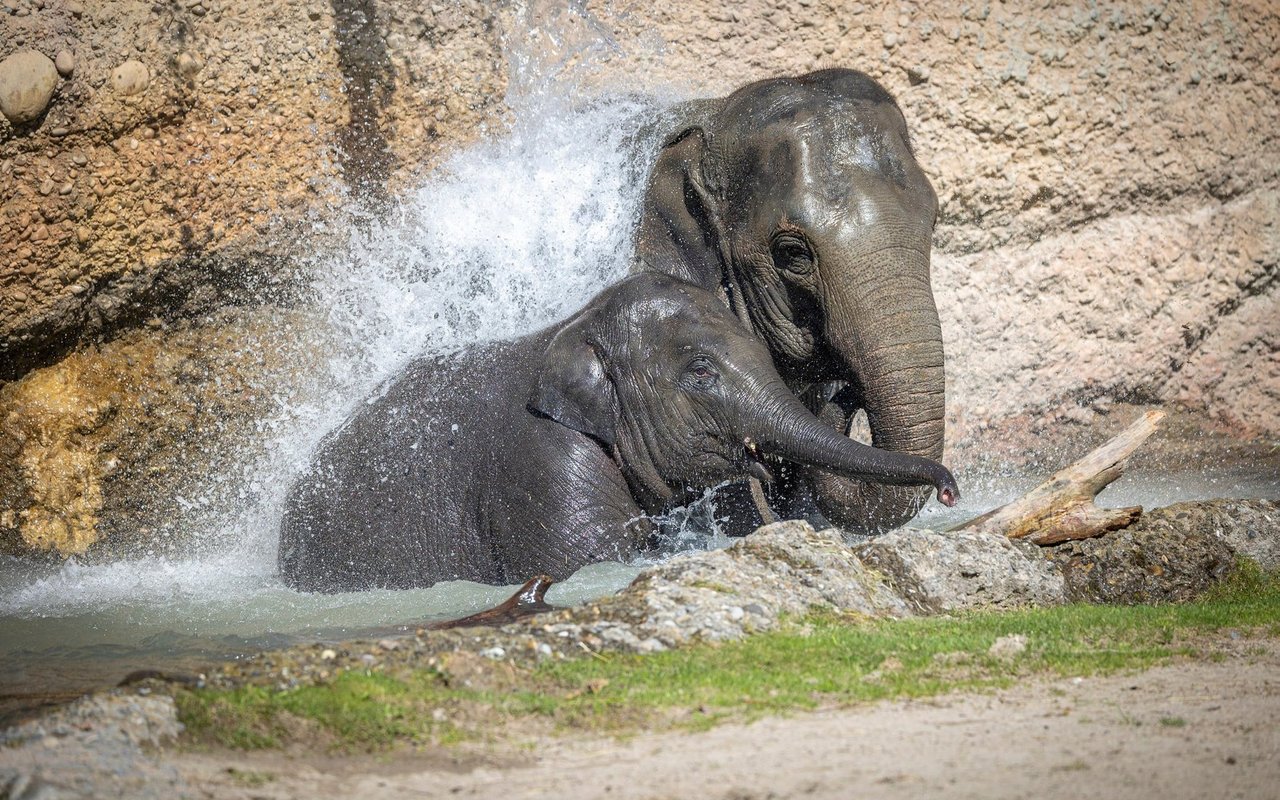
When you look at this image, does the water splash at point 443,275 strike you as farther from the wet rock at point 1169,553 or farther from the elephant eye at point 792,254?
the wet rock at point 1169,553

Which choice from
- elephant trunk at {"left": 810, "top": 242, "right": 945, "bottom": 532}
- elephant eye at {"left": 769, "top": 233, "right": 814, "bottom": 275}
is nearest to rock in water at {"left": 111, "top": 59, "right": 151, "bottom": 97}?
elephant eye at {"left": 769, "top": 233, "right": 814, "bottom": 275}

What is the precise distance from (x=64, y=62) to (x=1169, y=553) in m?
8.01

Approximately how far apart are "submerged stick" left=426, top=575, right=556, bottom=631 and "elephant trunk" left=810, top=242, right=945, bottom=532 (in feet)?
8.03

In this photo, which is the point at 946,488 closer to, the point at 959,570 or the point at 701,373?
the point at 959,570

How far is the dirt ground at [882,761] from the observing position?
427cm

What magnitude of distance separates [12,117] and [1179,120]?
973 cm

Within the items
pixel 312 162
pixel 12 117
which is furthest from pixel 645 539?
pixel 12 117

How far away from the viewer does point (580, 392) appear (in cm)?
860

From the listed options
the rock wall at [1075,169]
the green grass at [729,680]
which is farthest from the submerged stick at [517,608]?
the rock wall at [1075,169]

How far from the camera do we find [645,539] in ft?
28.8

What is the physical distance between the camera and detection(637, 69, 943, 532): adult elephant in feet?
28.6

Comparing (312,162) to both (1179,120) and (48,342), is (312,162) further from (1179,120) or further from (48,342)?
(1179,120)

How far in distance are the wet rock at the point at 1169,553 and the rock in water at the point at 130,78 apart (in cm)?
720

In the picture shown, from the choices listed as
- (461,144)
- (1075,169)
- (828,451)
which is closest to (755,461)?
(828,451)
